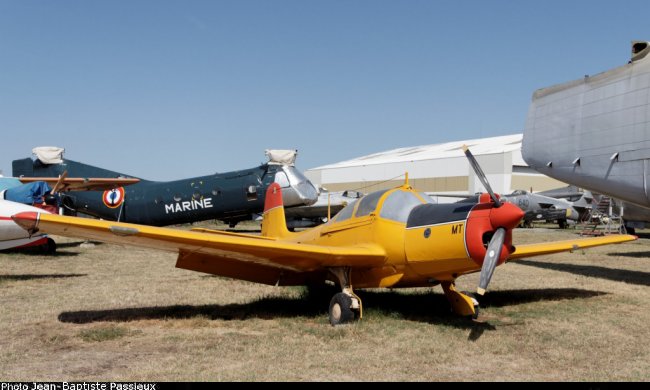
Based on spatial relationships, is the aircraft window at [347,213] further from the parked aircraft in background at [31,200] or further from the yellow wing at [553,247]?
the parked aircraft in background at [31,200]

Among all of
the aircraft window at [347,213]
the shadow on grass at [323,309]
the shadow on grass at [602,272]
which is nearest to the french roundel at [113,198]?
the shadow on grass at [323,309]

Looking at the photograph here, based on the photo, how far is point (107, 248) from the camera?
60.1 ft

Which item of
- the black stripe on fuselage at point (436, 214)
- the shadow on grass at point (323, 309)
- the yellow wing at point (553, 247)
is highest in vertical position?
the black stripe on fuselage at point (436, 214)

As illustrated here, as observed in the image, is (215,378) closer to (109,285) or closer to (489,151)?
(109,285)

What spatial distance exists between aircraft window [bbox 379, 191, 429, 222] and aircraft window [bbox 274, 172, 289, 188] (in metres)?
14.1

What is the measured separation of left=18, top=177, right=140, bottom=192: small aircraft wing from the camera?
18587mm

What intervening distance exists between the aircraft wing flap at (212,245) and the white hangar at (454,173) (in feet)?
107

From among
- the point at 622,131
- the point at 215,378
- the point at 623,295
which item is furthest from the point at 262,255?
the point at 622,131

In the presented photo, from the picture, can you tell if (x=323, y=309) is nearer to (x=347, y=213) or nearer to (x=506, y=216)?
(x=347, y=213)

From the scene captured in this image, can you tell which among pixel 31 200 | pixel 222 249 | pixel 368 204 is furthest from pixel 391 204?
pixel 31 200

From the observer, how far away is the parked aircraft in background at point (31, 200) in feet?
36.6

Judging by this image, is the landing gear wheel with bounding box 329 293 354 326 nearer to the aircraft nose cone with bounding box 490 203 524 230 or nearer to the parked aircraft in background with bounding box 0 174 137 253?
the aircraft nose cone with bounding box 490 203 524 230

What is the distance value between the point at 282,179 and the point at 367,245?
568 inches

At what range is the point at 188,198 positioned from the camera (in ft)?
66.6
